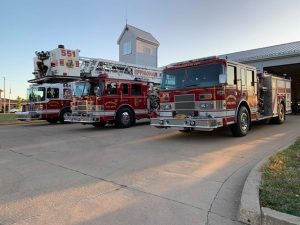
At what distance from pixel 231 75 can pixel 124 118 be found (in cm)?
661

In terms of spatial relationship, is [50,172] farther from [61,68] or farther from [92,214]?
[61,68]

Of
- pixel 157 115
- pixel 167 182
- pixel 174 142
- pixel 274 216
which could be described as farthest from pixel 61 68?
pixel 274 216

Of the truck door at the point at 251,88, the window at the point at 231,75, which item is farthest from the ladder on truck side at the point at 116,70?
the window at the point at 231,75

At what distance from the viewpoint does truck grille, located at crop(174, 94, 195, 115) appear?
32.6 feet

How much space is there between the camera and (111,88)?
14.7 metres

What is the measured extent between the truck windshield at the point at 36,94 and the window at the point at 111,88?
643 centimetres

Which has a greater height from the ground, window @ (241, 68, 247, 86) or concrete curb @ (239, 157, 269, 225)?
window @ (241, 68, 247, 86)

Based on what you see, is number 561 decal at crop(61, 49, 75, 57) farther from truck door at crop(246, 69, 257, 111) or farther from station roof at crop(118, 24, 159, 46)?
station roof at crop(118, 24, 159, 46)

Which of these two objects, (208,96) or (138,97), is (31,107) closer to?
(138,97)

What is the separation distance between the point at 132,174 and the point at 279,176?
266cm

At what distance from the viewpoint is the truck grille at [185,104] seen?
9.94m

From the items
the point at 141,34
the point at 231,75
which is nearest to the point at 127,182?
the point at 231,75

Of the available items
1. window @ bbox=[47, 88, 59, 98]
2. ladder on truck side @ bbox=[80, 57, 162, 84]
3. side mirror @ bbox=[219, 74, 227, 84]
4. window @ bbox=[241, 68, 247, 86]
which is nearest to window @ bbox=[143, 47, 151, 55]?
ladder on truck side @ bbox=[80, 57, 162, 84]

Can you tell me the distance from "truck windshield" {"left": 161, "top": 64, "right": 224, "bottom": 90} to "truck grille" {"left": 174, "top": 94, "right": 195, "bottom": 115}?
1.30 feet
